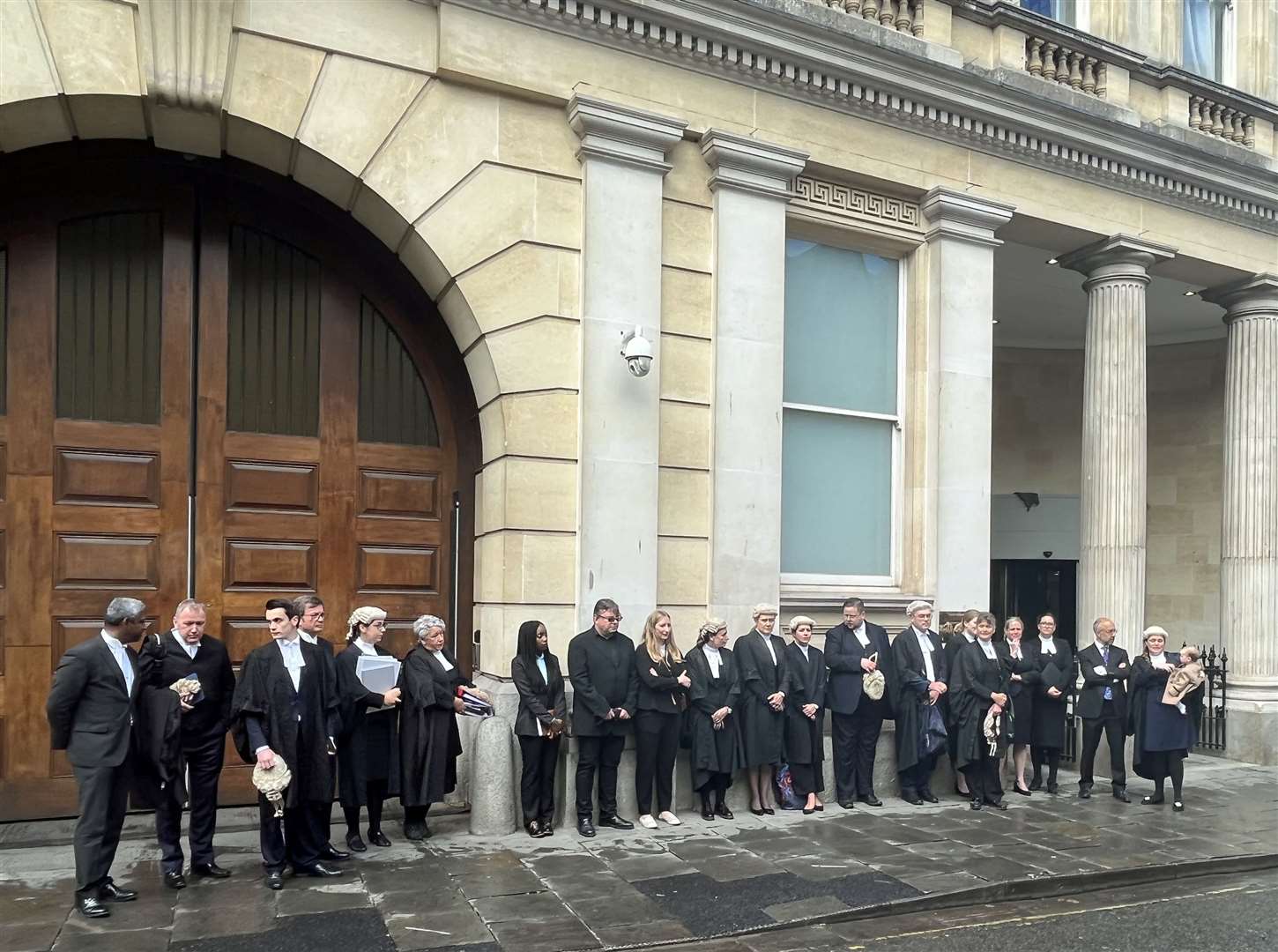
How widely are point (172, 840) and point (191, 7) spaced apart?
6.23m

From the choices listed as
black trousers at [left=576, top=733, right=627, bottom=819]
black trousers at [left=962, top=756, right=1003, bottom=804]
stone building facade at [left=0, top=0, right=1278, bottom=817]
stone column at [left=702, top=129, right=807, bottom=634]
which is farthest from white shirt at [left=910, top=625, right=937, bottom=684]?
black trousers at [left=576, top=733, right=627, bottom=819]

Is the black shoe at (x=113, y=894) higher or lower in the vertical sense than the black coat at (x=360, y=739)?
lower

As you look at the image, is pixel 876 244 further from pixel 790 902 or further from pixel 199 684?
pixel 199 684

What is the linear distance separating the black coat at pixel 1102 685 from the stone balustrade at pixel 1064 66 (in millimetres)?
6589

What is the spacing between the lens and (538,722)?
Answer: 8570 millimetres

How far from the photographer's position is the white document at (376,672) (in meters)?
8.01

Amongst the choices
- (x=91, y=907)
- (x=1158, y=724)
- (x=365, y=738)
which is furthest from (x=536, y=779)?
(x=1158, y=724)

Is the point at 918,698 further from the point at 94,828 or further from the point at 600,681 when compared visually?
the point at 94,828

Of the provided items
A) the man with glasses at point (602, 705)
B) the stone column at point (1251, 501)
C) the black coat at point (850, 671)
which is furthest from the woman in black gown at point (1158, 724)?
the man with glasses at point (602, 705)

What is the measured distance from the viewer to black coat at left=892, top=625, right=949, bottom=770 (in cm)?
1023

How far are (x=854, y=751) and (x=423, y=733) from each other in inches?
166

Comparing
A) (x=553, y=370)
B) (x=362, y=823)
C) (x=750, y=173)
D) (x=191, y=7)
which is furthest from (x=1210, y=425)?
(x=191, y=7)

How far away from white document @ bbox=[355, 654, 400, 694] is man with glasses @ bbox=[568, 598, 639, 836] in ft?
5.02

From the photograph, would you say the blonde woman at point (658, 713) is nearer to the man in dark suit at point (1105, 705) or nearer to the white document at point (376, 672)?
the white document at point (376, 672)
